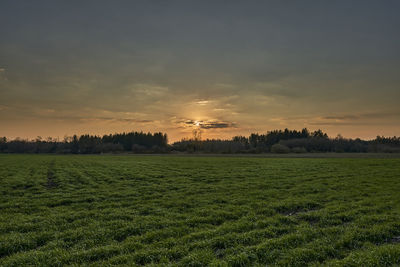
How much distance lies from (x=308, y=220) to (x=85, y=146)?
20180 centimetres

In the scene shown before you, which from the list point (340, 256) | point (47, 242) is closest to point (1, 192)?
point (47, 242)

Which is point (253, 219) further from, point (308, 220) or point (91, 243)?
point (91, 243)

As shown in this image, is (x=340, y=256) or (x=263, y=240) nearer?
(x=340, y=256)

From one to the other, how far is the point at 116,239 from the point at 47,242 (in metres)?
2.97

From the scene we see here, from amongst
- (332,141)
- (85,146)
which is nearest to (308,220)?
(332,141)

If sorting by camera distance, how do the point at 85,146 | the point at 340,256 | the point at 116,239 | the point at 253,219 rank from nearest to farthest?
1. the point at 340,256
2. the point at 116,239
3. the point at 253,219
4. the point at 85,146

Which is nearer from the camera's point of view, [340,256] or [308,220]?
[340,256]

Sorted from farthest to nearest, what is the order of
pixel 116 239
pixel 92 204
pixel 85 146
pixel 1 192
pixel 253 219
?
pixel 85 146 → pixel 1 192 → pixel 92 204 → pixel 253 219 → pixel 116 239

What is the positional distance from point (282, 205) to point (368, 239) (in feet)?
20.1

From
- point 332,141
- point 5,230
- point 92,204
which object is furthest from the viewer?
point 332,141

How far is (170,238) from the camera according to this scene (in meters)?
10.4

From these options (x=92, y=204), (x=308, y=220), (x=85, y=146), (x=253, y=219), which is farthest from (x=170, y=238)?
(x=85, y=146)

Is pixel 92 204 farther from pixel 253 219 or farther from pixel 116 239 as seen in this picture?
pixel 253 219

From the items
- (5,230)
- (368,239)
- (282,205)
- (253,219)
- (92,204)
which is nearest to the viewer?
(368,239)
